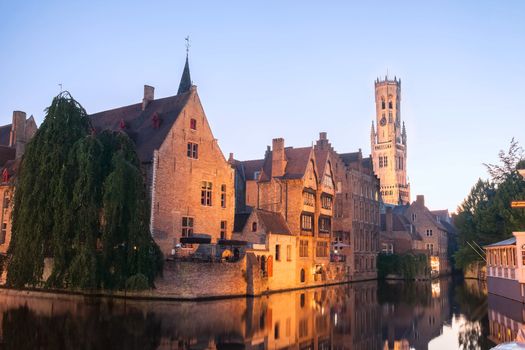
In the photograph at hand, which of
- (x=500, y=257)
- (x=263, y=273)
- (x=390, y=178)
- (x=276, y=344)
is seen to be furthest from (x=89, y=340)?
(x=390, y=178)

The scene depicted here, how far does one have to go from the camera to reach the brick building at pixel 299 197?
48125 mm

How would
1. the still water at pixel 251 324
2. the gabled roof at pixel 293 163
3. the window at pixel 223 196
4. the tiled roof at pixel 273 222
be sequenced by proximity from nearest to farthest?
the still water at pixel 251 324 < the tiled roof at pixel 273 222 < the window at pixel 223 196 < the gabled roof at pixel 293 163

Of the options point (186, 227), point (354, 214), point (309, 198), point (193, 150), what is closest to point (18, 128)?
point (193, 150)

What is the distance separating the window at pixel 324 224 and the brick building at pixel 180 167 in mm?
11507

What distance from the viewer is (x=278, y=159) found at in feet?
163

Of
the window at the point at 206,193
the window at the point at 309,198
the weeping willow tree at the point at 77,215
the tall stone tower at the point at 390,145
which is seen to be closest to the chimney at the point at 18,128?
the window at the point at 206,193

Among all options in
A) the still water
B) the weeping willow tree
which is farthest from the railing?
the weeping willow tree

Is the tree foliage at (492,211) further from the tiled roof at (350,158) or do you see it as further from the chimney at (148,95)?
the chimney at (148,95)

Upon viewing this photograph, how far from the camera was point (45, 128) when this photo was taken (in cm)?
3228

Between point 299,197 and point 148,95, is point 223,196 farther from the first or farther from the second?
point 148,95

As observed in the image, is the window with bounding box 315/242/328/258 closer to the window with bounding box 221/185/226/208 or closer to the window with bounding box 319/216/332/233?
the window with bounding box 319/216/332/233

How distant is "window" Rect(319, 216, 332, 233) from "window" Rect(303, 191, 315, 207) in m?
2.49

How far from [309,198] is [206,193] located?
1204 cm

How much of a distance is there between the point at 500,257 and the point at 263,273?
62.1 feet
